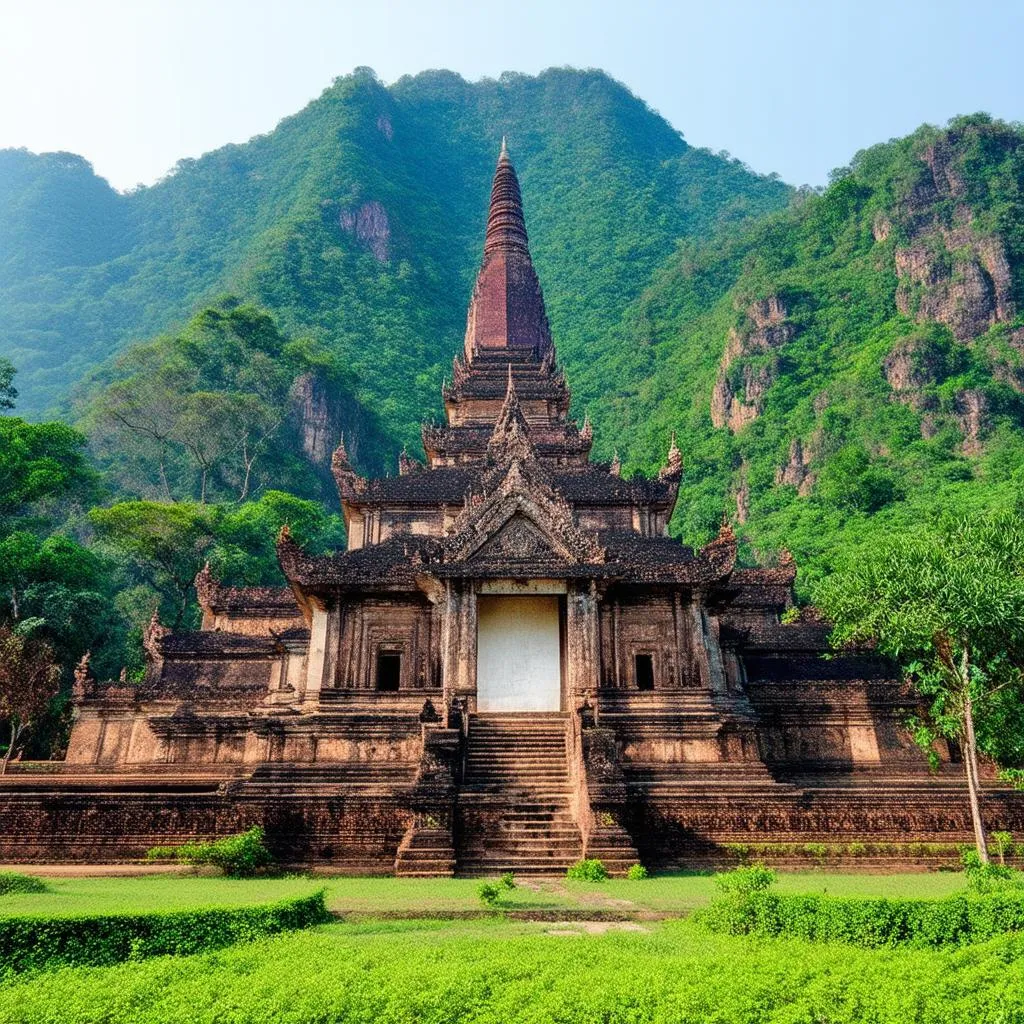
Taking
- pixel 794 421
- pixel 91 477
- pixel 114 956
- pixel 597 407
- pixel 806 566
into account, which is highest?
pixel 597 407

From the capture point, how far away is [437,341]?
99188mm

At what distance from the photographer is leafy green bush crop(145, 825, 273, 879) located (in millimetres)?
14086

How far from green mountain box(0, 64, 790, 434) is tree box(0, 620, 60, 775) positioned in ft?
178

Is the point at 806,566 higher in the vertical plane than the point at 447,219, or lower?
lower

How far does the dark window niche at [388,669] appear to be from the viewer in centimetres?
2223

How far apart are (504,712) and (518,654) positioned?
176 cm

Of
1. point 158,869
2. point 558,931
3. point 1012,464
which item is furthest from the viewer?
point 1012,464

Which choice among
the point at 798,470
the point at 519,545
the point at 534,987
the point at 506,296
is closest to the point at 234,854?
the point at 534,987

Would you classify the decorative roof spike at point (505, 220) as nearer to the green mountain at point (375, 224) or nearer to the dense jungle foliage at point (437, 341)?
the dense jungle foliage at point (437, 341)

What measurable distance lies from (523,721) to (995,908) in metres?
11.9

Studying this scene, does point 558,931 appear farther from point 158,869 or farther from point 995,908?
point 158,869

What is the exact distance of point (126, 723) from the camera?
1024 inches

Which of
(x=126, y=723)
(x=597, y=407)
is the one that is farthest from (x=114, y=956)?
(x=597, y=407)

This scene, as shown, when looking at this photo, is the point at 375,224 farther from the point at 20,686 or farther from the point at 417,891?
the point at 417,891
